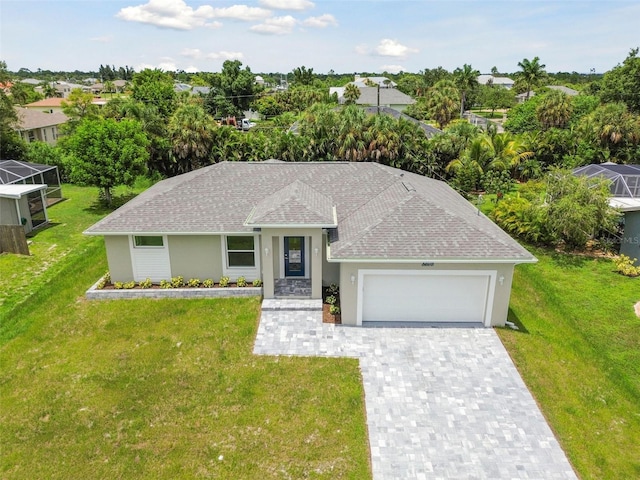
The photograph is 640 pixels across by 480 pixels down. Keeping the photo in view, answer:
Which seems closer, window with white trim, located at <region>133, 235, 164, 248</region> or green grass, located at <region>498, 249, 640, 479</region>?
green grass, located at <region>498, 249, 640, 479</region>

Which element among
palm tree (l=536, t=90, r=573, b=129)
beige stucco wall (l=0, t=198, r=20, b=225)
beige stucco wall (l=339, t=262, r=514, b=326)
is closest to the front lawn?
beige stucco wall (l=339, t=262, r=514, b=326)

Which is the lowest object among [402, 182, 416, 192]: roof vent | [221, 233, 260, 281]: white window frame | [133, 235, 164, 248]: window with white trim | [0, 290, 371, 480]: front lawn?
[0, 290, 371, 480]: front lawn

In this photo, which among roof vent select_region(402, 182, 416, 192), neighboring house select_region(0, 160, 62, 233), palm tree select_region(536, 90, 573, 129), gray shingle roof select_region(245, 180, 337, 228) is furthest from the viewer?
palm tree select_region(536, 90, 573, 129)

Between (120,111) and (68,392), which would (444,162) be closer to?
(120,111)

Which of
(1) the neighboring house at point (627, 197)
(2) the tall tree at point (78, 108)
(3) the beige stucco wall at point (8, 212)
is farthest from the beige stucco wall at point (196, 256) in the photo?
(2) the tall tree at point (78, 108)

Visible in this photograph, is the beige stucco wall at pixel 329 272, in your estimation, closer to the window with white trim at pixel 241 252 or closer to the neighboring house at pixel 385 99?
the window with white trim at pixel 241 252

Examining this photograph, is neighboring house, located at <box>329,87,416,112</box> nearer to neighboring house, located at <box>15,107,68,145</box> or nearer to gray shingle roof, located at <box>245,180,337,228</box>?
neighboring house, located at <box>15,107,68,145</box>

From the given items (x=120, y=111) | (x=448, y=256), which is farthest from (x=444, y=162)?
(x=120, y=111)

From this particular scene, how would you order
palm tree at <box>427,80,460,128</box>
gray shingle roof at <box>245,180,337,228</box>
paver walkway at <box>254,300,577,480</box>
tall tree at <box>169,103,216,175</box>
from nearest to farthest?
paver walkway at <box>254,300,577,480</box> → gray shingle roof at <box>245,180,337,228</box> → tall tree at <box>169,103,216,175</box> → palm tree at <box>427,80,460,128</box>
